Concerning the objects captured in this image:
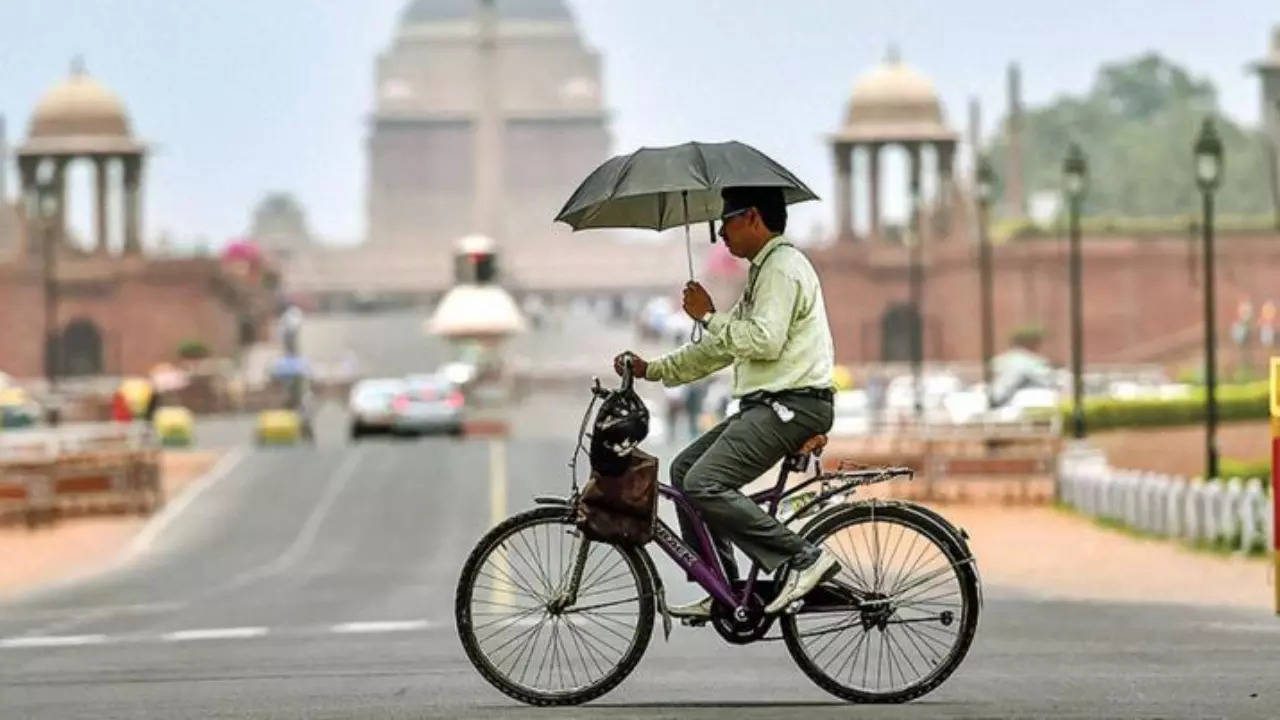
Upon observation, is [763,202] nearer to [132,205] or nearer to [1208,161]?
[1208,161]

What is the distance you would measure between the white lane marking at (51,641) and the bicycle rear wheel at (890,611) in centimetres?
714

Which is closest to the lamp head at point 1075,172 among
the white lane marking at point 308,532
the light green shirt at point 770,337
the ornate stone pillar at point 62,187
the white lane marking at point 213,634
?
the white lane marking at point 308,532

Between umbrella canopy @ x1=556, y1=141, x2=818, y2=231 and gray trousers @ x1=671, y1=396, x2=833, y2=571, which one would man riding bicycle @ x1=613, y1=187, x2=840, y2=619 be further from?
umbrella canopy @ x1=556, y1=141, x2=818, y2=231

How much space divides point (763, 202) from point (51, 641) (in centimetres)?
789

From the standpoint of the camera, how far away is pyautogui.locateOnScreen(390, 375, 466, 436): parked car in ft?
189

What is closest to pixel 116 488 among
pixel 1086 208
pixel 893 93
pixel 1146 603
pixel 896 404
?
pixel 1146 603

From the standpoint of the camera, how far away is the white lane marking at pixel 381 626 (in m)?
18.0

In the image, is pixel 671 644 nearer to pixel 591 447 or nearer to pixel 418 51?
pixel 591 447

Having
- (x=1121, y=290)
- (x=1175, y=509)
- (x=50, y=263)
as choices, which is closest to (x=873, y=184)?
(x=1121, y=290)

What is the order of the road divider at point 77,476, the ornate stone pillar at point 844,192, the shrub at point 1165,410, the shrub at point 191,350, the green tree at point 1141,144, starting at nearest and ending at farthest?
the road divider at point 77,476, the shrub at point 1165,410, the shrub at point 191,350, the ornate stone pillar at point 844,192, the green tree at point 1141,144

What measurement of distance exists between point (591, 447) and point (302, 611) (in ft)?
33.8

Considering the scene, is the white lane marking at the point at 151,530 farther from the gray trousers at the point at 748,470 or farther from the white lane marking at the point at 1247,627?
the gray trousers at the point at 748,470

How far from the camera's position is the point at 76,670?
47.9 ft

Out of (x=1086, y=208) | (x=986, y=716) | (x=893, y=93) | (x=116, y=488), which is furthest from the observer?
(x=1086, y=208)
